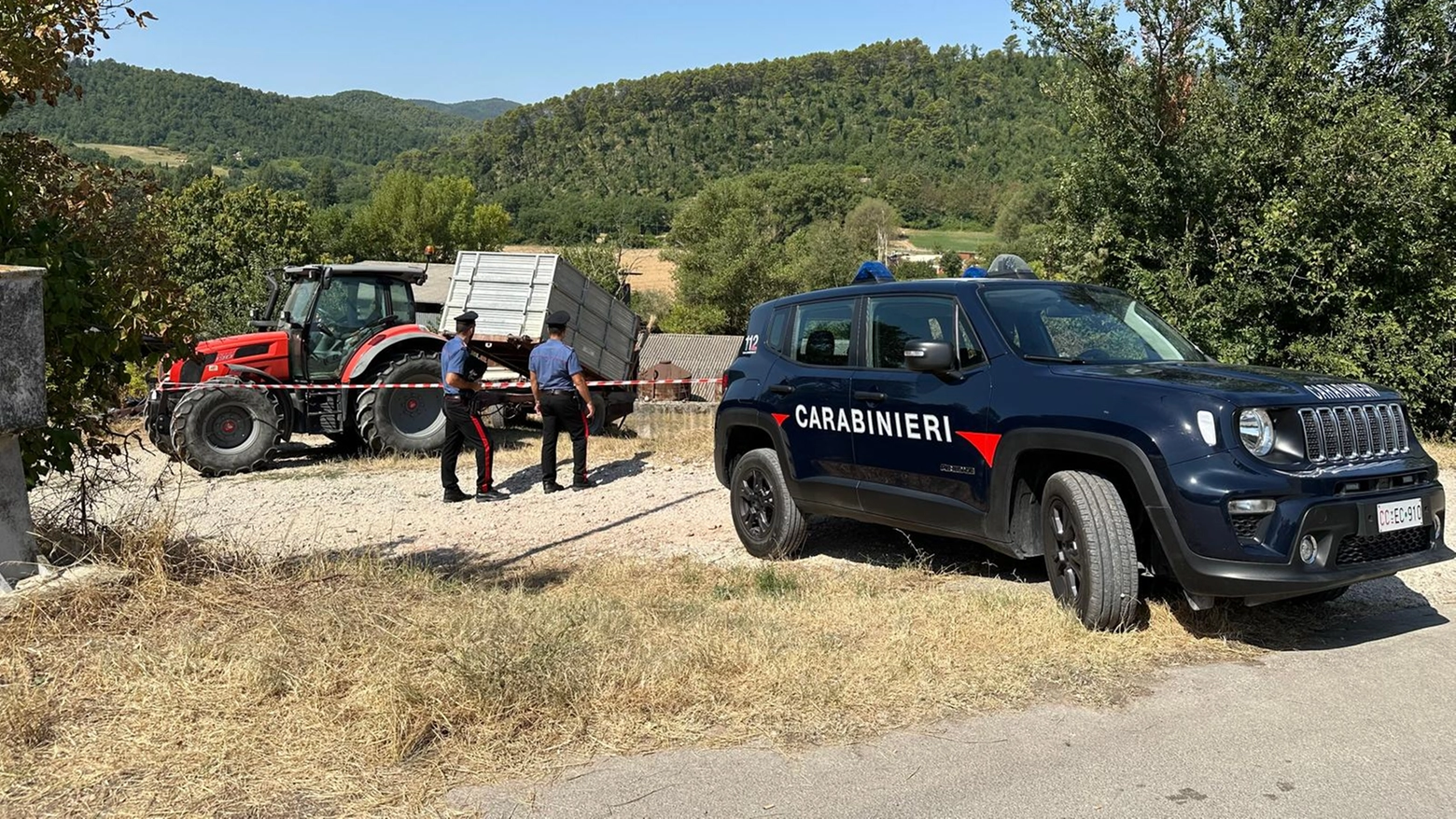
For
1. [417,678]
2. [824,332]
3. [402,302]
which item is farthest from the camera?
[402,302]

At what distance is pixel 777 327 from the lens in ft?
24.9

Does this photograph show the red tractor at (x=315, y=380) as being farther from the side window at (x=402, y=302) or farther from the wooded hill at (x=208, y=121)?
the wooded hill at (x=208, y=121)

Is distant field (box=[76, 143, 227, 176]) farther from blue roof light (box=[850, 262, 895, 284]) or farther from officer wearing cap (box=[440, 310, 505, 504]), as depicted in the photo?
blue roof light (box=[850, 262, 895, 284])

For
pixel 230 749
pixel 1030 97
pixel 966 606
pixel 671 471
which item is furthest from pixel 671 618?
pixel 1030 97

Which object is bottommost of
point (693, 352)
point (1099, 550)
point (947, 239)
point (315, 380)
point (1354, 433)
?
point (693, 352)

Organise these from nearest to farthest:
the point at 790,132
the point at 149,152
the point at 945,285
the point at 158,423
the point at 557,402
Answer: the point at 945,285
the point at 557,402
the point at 158,423
the point at 149,152
the point at 790,132

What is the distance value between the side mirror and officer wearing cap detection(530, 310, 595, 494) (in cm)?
547

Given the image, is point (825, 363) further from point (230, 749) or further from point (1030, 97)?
point (1030, 97)

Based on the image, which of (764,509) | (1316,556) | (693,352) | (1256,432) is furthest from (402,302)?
(693,352)

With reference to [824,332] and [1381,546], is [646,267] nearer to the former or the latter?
[824,332]

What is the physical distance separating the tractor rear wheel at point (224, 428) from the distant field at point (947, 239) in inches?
3108

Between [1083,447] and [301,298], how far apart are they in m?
11.0

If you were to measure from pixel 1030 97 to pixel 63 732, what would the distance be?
428 ft

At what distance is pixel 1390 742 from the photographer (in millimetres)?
3979
